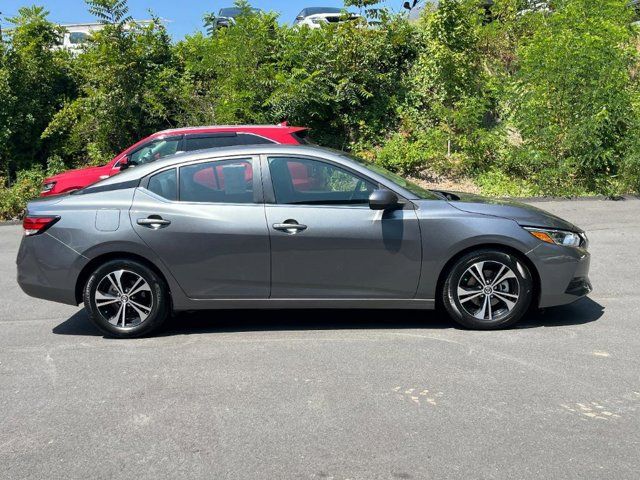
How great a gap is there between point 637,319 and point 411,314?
197 centimetres

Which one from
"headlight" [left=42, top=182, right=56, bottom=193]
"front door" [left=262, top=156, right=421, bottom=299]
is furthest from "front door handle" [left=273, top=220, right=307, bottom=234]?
"headlight" [left=42, top=182, right=56, bottom=193]

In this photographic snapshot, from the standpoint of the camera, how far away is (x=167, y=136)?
→ 1105cm

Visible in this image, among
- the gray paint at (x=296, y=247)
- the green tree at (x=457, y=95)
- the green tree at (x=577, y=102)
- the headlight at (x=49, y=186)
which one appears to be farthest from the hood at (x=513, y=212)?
A: the green tree at (x=457, y=95)

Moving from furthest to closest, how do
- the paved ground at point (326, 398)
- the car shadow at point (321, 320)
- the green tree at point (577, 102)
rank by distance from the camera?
1. the green tree at point (577, 102)
2. the car shadow at point (321, 320)
3. the paved ground at point (326, 398)

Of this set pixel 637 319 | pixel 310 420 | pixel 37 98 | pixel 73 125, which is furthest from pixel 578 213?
pixel 37 98

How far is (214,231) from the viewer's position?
5.98 meters

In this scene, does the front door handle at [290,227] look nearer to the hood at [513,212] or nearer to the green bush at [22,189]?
the hood at [513,212]

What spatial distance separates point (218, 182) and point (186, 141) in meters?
4.94

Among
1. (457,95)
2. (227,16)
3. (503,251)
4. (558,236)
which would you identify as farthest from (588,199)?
(227,16)

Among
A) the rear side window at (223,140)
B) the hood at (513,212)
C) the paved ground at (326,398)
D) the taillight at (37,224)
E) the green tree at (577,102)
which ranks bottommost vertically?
the paved ground at (326,398)

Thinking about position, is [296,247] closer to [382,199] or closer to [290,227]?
[290,227]

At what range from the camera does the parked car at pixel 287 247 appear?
5.93 meters

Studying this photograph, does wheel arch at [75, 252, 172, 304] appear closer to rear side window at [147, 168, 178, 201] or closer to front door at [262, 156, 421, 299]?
rear side window at [147, 168, 178, 201]

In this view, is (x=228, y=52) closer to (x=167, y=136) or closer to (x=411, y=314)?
(x=167, y=136)
